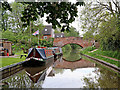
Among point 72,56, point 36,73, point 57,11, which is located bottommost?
point 72,56

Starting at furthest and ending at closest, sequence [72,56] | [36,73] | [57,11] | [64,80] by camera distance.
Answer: [72,56] → [36,73] → [64,80] → [57,11]

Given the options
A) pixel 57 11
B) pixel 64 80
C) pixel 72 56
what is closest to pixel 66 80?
pixel 64 80

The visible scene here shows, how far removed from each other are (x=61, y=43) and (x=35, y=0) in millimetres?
29389

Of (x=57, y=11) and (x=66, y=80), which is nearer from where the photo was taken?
(x=57, y=11)

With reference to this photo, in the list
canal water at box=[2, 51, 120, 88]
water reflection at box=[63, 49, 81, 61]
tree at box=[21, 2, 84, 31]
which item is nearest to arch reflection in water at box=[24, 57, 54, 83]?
canal water at box=[2, 51, 120, 88]

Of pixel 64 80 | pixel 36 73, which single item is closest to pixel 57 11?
pixel 64 80

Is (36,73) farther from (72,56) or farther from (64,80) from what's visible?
(72,56)

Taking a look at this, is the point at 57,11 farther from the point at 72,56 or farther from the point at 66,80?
the point at 72,56

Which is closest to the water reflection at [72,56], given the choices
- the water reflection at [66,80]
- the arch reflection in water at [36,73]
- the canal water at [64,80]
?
the arch reflection in water at [36,73]

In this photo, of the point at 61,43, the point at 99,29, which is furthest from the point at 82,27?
the point at 61,43

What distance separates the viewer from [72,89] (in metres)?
4.85

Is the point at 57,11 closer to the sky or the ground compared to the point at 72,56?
closer to the sky

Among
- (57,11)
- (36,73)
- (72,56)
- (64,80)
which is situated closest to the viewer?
(57,11)

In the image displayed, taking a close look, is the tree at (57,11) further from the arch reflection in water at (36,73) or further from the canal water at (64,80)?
the arch reflection in water at (36,73)
